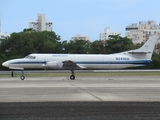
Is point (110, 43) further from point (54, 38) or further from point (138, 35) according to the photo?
point (138, 35)

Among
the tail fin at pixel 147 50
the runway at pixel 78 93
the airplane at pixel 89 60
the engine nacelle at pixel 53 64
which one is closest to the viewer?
the runway at pixel 78 93

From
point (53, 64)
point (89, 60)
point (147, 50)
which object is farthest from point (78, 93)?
point (147, 50)

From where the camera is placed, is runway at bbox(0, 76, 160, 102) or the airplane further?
the airplane

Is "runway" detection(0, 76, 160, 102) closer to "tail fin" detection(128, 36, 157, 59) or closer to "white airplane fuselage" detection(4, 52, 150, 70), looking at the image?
"white airplane fuselage" detection(4, 52, 150, 70)

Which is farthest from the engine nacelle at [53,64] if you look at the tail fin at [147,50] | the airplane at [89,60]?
the tail fin at [147,50]

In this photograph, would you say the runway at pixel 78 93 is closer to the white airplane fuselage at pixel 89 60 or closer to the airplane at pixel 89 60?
the airplane at pixel 89 60

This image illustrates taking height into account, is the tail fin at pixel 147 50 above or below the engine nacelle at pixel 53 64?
above

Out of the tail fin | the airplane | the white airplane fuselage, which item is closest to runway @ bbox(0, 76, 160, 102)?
the airplane

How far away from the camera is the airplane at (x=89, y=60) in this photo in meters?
37.2

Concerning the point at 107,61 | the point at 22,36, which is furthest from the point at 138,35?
the point at 107,61

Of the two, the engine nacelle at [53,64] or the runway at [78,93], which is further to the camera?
the engine nacelle at [53,64]

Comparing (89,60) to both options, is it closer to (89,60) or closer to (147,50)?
(89,60)

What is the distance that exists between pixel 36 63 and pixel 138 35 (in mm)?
160702

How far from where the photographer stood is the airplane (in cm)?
3719
